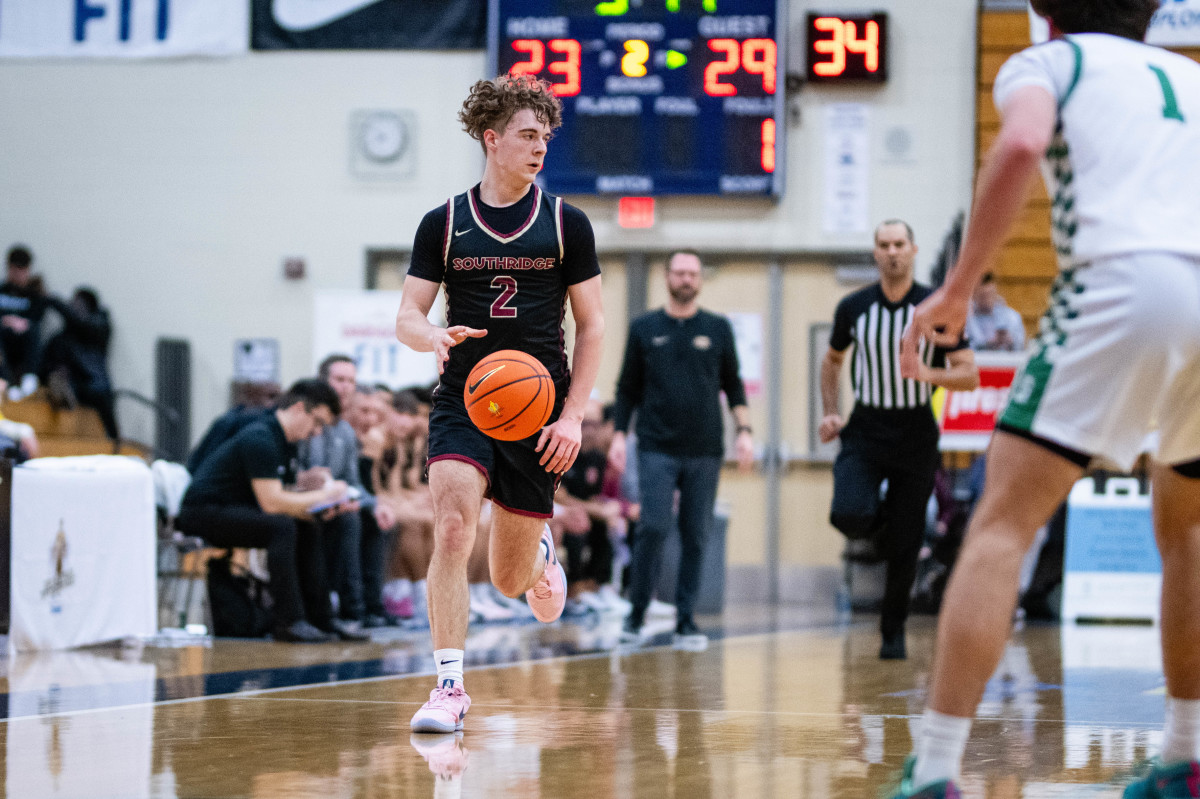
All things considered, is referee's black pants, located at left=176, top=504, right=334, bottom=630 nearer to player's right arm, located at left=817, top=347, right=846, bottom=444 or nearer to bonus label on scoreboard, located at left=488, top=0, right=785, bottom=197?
player's right arm, located at left=817, top=347, right=846, bottom=444

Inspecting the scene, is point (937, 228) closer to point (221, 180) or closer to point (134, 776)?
point (221, 180)

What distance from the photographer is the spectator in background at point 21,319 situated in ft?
43.5

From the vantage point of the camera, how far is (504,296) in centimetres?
453

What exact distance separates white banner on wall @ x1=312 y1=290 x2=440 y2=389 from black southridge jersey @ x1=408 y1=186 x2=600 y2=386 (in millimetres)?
8241

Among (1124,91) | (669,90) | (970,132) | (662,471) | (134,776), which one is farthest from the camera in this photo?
(970,132)

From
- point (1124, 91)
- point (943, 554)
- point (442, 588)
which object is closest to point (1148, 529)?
point (943, 554)

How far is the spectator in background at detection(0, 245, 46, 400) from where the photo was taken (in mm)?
13266

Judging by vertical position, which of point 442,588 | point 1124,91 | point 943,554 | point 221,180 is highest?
point 221,180

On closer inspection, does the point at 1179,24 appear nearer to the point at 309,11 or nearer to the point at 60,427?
the point at 309,11

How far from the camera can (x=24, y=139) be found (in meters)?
14.7

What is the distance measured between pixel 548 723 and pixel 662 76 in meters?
9.19

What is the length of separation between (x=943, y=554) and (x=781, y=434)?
3.56 meters

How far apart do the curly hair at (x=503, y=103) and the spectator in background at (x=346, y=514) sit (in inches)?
153

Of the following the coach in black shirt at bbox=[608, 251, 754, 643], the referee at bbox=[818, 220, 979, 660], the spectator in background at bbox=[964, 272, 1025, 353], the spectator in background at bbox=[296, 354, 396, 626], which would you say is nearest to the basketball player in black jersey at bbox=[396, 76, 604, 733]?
the referee at bbox=[818, 220, 979, 660]
